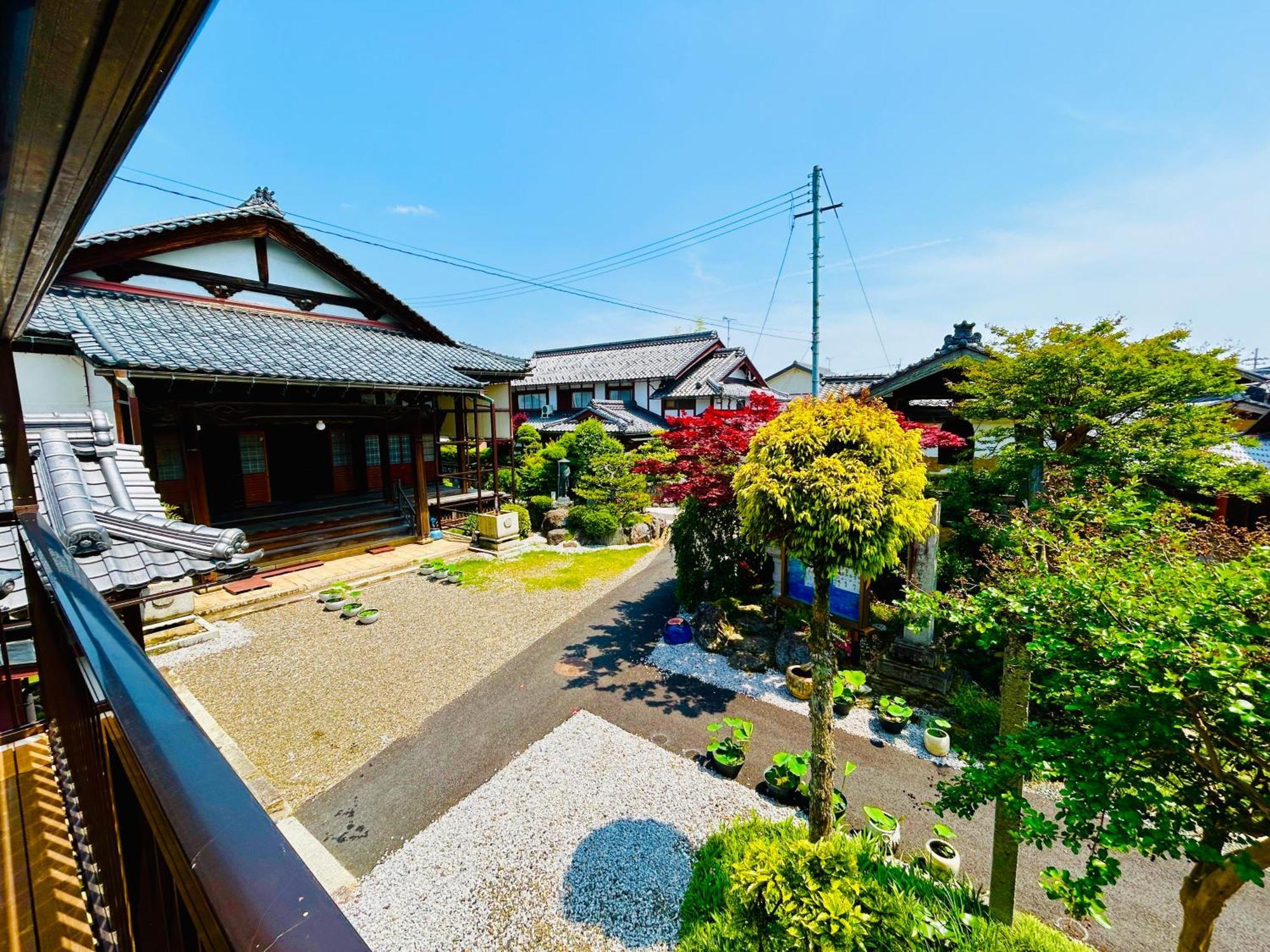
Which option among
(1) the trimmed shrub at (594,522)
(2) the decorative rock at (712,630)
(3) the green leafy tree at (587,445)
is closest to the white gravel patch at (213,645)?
(2) the decorative rock at (712,630)

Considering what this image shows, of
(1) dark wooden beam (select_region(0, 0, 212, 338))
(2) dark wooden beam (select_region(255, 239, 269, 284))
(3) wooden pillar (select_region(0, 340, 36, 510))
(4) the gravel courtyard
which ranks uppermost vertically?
(2) dark wooden beam (select_region(255, 239, 269, 284))

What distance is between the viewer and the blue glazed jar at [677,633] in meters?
8.53

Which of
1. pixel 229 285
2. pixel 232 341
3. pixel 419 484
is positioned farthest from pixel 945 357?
pixel 229 285

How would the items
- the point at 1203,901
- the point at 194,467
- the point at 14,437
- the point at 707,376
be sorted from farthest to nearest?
the point at 707,376
the point at 194,467
the point at 1203,901
the point at 14,437

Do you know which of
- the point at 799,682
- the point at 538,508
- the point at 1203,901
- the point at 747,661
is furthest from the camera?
the point at 538,508

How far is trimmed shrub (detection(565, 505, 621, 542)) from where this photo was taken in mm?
14789

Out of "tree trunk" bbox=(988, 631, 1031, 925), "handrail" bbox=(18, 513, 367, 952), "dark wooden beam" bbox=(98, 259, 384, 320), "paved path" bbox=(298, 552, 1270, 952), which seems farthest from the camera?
"dark wooden beam" bbox=(98, 259, 384, 320)

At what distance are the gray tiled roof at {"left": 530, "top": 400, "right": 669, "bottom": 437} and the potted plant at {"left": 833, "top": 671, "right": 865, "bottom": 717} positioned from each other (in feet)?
57.3

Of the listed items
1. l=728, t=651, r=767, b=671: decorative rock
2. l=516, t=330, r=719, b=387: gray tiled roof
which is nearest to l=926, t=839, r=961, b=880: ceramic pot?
l=728, t=651, r=767, b=671: decorative rock

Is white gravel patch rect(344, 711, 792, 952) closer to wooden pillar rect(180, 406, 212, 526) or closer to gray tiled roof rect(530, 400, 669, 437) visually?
wooden pillar rect(180, 406, 212, 526)

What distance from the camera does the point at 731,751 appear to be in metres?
5.66

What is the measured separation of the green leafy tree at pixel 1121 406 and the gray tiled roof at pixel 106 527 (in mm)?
8272

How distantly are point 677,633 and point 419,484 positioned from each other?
8.78 meters

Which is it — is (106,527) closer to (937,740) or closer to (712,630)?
(712,630)
